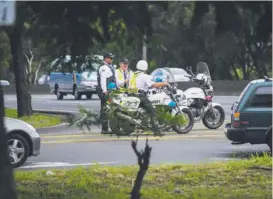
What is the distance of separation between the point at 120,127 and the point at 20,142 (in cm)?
267

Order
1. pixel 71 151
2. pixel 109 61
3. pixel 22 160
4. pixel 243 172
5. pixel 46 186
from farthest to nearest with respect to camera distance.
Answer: pixel 109 61 → pixel 71 151 → pixel 22 160 → pixel 243 172 → pixel 46 186

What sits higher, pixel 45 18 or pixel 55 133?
pixel 45 18

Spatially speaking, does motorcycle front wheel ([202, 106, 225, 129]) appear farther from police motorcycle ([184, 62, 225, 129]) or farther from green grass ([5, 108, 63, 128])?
green grass ([5, 108, 63, 128])

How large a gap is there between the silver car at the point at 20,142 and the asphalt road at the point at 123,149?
18cm

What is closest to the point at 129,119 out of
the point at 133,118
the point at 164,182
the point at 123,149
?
the point at 133,118

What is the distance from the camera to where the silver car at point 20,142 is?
11.6m

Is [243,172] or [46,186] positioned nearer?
[46,186]

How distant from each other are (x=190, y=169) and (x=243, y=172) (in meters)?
0.70

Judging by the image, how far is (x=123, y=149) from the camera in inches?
552

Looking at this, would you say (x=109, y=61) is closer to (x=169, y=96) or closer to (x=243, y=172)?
(x=169, y=96)

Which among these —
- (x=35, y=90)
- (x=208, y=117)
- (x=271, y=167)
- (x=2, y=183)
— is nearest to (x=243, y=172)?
(x=271, y=167)

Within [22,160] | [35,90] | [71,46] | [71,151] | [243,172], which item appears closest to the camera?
[71,46]

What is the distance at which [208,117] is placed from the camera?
17.7 m

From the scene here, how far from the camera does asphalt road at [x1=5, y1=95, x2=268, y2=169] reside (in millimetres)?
12281
